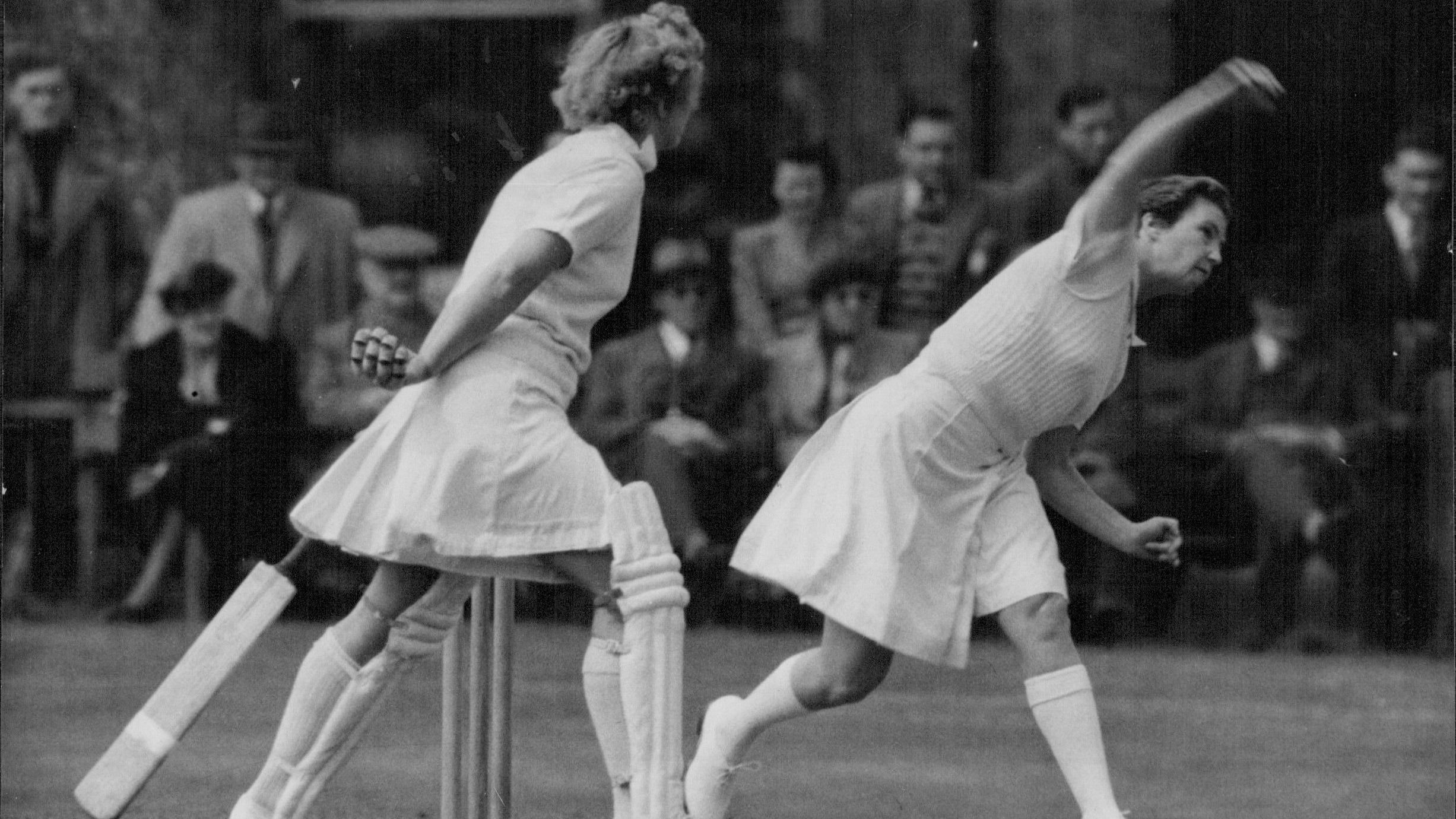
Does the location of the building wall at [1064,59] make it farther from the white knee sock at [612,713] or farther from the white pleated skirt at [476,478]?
the white knee sock at [612,713]

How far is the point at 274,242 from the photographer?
1004cm

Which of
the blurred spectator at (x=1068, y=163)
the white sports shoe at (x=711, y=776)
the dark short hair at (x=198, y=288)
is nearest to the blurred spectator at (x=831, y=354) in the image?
the blurred spectator at (x=1068, y=163)

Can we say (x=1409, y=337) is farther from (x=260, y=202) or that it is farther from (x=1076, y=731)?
(x=1076, y=731)

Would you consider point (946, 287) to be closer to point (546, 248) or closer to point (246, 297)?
point (246, 297)

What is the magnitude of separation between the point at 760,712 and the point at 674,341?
422cm

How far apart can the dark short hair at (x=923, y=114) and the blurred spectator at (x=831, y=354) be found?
0.59 metres

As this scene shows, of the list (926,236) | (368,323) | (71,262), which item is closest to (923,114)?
(926,236)

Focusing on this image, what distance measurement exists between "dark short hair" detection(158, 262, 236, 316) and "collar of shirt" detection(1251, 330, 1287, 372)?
3753mm

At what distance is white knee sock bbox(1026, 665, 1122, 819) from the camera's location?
5.24 m

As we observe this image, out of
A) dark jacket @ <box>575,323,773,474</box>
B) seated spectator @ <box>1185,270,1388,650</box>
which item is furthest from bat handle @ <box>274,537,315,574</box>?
seated spectator @ <box>1185,270,1388,650</box>

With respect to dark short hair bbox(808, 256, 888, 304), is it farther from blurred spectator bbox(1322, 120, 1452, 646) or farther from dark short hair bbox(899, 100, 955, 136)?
blurred spectator bbox(1322, 120, 1452, 646)

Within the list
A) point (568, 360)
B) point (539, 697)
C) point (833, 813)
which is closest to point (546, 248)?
point (568, 360)

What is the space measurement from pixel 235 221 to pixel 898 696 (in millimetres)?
3134

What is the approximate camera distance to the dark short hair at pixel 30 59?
10.3 metres
